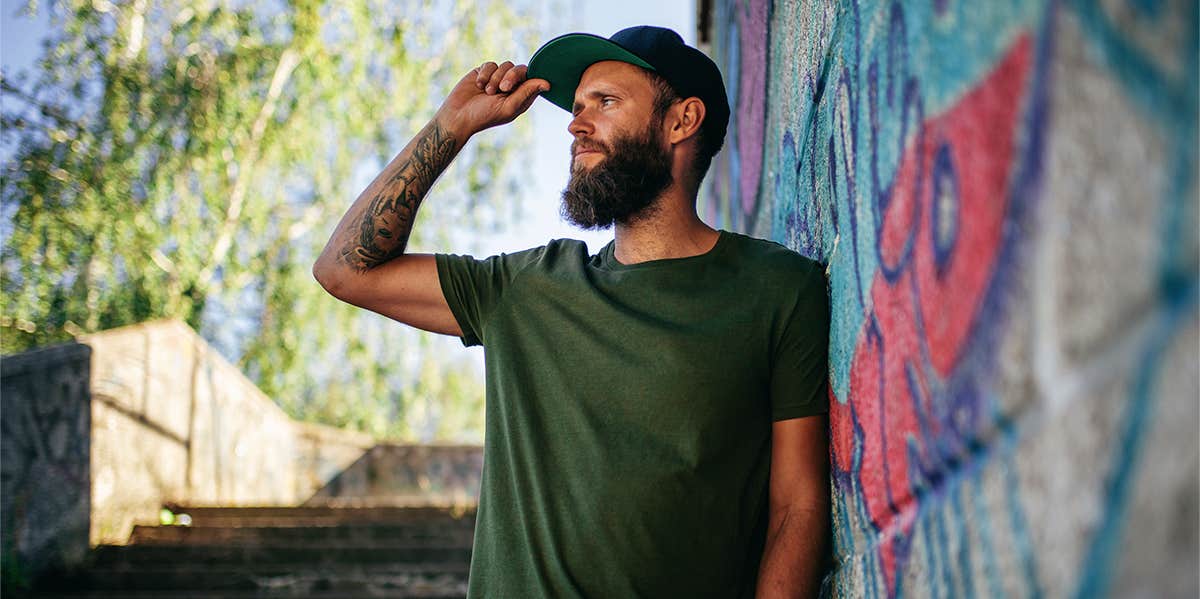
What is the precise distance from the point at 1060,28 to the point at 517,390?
1595 millimetres

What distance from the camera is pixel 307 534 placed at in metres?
7.73

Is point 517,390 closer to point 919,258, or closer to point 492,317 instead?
point 492,317

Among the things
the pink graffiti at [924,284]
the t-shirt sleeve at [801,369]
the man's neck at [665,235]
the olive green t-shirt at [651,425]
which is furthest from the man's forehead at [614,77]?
the pink graffiti at [924,284]

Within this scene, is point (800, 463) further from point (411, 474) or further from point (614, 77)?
point (411, 474)

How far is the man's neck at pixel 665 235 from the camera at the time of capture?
237 cm

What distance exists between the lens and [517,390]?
224 centimetres

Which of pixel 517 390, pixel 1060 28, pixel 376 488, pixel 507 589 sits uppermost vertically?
pixel 1060 28

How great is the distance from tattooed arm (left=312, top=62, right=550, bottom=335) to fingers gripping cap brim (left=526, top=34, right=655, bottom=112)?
3 cm

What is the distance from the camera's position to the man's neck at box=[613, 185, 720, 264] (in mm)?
2367

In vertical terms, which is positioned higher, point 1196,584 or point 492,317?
point 492,317

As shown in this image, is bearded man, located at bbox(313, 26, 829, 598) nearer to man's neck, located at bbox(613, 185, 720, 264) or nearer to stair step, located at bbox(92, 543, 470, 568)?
man's neck, located at bbox(613, 185, 720, 264)

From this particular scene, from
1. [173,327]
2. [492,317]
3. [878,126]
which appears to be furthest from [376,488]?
[878,126]

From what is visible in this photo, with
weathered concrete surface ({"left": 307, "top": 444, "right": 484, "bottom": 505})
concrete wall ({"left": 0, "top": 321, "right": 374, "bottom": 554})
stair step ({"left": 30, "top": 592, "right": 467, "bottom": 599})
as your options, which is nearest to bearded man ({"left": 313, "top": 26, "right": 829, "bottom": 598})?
stair step ({"left": 30, "top": 592, "right": 467, "bottom": 599})

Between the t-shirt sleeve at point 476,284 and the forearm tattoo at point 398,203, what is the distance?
199 millimetres
